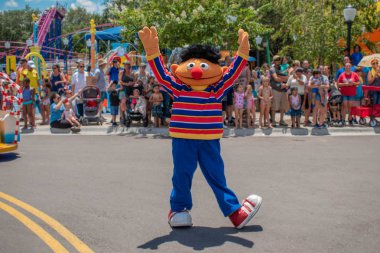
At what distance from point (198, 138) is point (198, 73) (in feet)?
2.15

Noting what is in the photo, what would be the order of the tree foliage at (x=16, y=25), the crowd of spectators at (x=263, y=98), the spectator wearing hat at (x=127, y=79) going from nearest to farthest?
the crowd of spectators at (x=263, y=98), the spectator wearing hat at (x=127, y=79), the tree foliage at (x=16, y=25)

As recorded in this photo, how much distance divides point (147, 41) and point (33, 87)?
10.4 meters

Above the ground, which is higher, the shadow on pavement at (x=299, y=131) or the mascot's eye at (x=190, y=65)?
the mascot's eye at (x=190, y=65)

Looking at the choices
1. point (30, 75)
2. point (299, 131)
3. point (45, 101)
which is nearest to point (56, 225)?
point (299, 131)

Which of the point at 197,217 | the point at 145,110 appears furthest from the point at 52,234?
the point at 145,110

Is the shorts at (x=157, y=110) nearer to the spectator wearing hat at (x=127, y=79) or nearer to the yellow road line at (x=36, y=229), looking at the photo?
the spectator wearing hat at (x=127, y=79)

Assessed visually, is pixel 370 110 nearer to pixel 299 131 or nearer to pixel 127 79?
pixel 299 131

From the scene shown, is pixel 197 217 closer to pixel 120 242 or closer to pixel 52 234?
pixel 120 242

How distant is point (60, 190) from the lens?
709cm

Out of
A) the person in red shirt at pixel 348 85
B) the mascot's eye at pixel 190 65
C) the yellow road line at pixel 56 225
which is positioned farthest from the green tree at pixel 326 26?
the yellow road line at pixel 56 225

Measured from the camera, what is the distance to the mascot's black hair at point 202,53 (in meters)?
5.60

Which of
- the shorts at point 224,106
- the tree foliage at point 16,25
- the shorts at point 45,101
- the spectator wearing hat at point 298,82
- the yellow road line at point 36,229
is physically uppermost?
the tree foliage at point 16,25

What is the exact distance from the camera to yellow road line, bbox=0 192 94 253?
4.76 meters

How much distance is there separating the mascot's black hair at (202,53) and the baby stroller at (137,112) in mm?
8441
